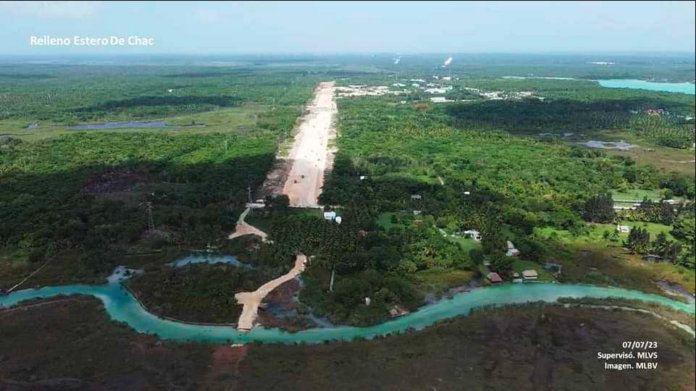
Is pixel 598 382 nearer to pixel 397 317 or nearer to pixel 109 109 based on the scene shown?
pixel 397 317

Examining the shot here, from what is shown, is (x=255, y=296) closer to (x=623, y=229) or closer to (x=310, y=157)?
(x=623, y=229)

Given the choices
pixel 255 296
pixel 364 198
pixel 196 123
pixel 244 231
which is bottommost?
pixel 255 296

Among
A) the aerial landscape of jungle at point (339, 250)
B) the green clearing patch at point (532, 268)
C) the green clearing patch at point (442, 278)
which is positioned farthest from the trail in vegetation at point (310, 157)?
the green clearing patch at point (532, 268)

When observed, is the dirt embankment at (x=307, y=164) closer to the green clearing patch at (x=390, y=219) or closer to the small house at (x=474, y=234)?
the green clearing patch at (x=390, y=219)

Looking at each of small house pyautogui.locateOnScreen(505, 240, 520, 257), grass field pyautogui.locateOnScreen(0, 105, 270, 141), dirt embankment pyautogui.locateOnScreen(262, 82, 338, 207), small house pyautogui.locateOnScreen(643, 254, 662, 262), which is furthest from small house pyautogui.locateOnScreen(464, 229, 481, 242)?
grass field pyautogui.locateOnScreen(0, 105, 270, 141)

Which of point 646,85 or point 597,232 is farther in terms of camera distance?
point 646,85

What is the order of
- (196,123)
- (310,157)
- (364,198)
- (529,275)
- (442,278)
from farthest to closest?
(196,123) → (310,157) → (364,198) → (442,278) → (529,275)

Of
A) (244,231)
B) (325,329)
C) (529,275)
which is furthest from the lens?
(244,231)

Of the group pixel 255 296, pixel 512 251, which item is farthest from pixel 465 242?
pixel 255 296
